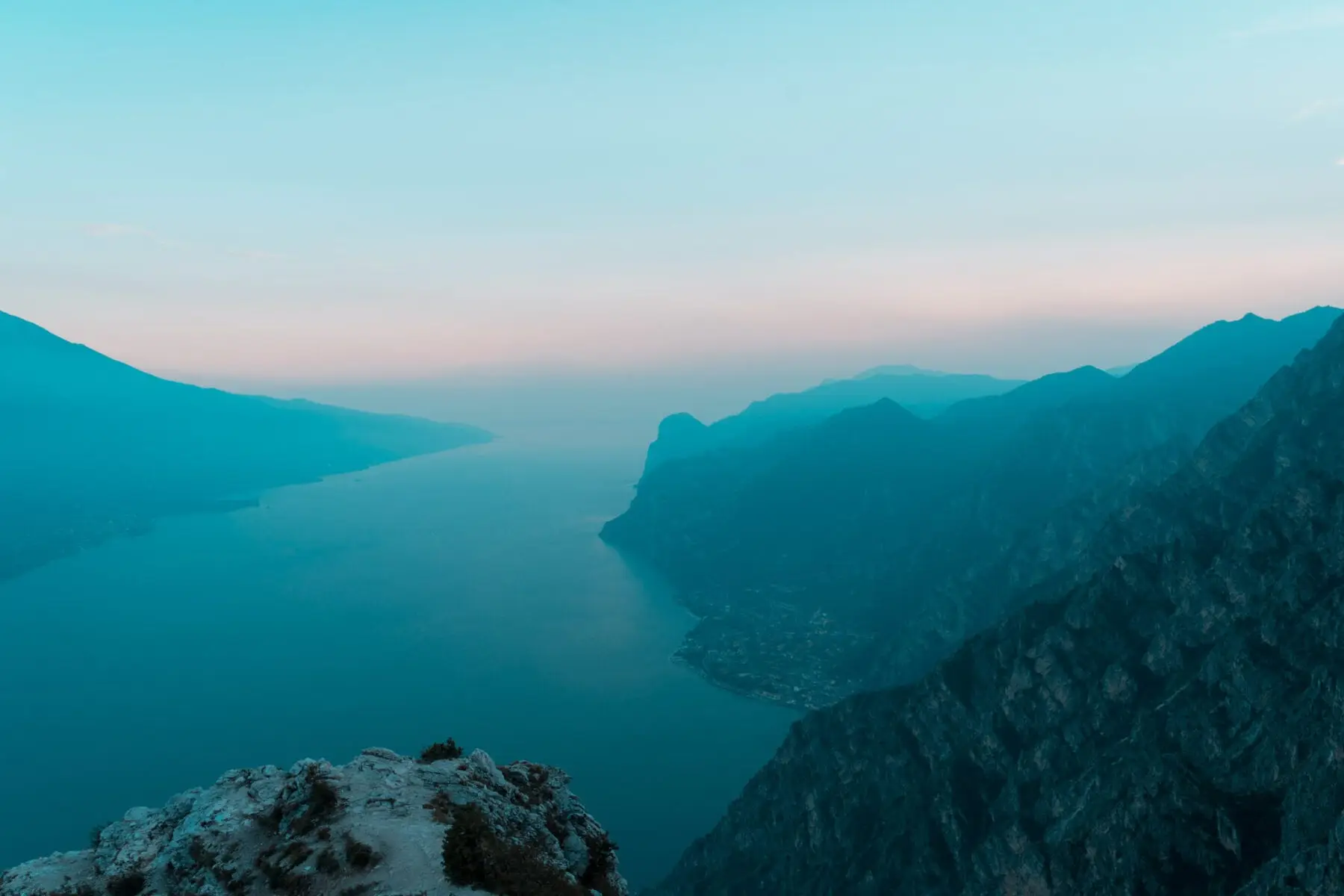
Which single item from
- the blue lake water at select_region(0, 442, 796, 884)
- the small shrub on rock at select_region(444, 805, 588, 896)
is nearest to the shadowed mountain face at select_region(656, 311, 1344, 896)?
the blue lake water at select_region(0, 442, 796, 884)

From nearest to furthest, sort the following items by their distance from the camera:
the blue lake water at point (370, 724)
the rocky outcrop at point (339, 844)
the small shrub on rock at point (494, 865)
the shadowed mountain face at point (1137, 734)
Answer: the small shrub on rock at point (494, 865), the rocky outcrop at point (339, 844), the shadowed mountain face at point (1137, 734), the blue lake water at point (370, 724)

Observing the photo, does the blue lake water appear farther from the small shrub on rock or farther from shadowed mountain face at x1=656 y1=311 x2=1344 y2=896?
the small shrub on rock

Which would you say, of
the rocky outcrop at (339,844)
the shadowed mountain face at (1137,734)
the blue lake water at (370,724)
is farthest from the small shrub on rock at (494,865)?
the blue lake water at (370,724)

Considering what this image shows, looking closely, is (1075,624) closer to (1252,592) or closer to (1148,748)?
(1252,592)

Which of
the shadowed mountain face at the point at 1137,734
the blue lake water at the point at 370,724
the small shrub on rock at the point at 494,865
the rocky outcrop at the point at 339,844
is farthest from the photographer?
the blue lake water at the point at 370,724

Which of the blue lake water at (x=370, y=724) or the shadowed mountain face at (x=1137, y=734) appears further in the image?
the blue lake water at (x=370, y=724)

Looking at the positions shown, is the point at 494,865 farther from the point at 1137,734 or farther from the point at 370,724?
the point at 370,724

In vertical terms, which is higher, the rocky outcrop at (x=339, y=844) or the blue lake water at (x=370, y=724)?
the rocky outcrop at (x=339, y=844)

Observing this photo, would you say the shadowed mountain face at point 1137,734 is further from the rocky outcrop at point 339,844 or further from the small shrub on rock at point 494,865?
the rocky outcrop at point 339,844

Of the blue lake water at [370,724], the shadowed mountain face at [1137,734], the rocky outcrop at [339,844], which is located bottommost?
the blue lake water at [370,724]
